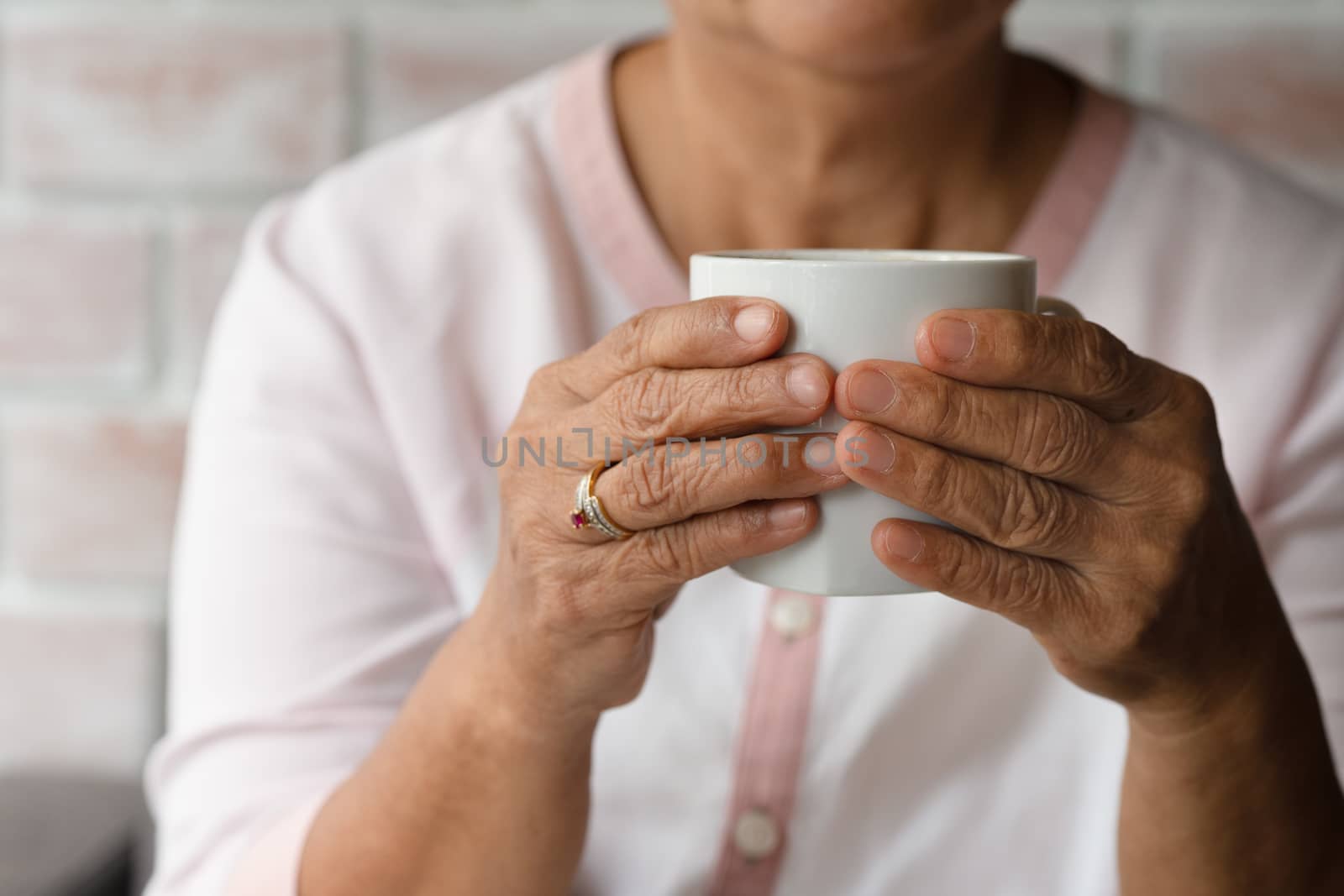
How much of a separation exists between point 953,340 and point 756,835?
46 cm

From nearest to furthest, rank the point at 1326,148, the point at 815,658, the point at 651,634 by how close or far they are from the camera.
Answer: the point at 651,634 < the point at 815,658 < the point at 1326,148

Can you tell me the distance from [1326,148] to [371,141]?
877 millimetres

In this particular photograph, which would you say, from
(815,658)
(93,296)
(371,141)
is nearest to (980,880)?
(815,658)

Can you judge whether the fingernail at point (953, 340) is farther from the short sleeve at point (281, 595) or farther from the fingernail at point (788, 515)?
the short sleeve at point (281, 595)

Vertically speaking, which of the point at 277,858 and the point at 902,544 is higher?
the point at 902,544

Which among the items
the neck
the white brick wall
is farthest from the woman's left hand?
the white brick wall

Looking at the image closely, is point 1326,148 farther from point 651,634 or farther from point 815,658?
point 651,634

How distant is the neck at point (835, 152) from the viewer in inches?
34.2

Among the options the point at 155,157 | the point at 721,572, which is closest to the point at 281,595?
the point at 721,572

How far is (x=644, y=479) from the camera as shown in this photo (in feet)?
1.74

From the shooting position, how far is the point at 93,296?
1292mm

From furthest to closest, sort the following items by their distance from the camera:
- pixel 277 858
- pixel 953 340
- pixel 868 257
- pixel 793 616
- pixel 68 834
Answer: pixel 68 834 → pixel 793 616 → pixel 277 858 → pixel 868 257 → pixel 953 340

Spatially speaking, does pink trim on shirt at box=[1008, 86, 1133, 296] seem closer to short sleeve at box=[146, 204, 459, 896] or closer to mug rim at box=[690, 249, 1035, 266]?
mug rim at box=[690, 249, 1035, 266]

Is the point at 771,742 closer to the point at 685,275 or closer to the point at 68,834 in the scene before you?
the point at 685,275
